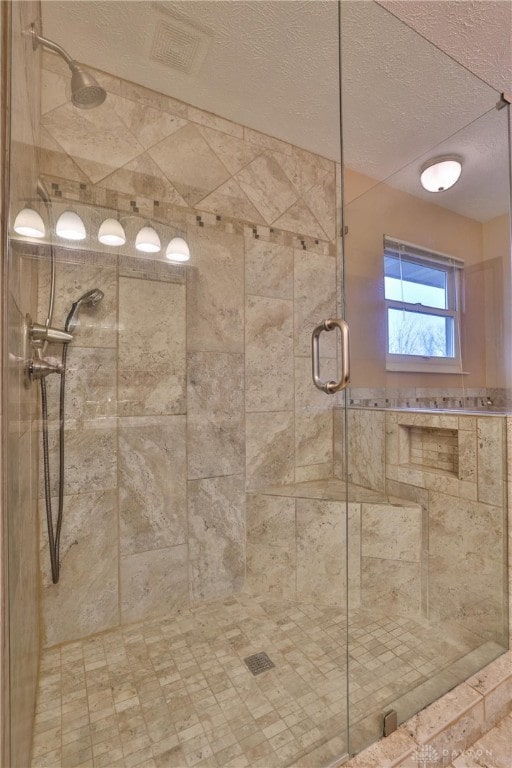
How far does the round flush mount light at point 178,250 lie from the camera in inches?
61.9

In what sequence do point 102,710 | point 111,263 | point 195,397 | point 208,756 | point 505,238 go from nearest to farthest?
point 208,756 → point 102,710 → point 111,263 → point 195,397 → point 505,238

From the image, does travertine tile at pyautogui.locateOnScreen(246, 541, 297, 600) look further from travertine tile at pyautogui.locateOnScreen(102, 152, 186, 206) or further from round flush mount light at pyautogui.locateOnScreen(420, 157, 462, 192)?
round flush mount light at pyautogui.locateOnScreen(420, 157, 462, 192)

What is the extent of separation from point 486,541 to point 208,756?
1142mm

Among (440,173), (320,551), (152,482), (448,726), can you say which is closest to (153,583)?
(152,482)

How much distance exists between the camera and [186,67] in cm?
146

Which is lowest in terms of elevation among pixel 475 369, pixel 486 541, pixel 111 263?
pixel 486 541

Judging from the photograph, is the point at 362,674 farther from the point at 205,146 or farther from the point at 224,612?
the point at 205,146

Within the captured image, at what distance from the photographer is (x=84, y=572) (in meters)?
1.37

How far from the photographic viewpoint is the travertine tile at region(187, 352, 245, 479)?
5.31 ft

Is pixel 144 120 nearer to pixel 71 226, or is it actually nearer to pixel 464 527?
pixel 71 226

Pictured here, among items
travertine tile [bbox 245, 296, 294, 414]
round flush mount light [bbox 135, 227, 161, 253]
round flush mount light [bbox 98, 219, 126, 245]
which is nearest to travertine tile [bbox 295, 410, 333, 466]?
travertine tile [bbox 245, 296, 294, 414]

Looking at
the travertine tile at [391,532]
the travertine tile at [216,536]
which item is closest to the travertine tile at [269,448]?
the travertine tile at [216,536]

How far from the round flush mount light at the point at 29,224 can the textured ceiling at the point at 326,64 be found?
79 centimetres

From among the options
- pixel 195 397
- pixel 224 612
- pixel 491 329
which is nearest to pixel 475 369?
pixel 491 329
